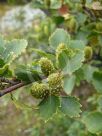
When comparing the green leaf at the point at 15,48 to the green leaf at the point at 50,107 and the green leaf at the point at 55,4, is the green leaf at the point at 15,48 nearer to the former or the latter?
the green leaf at the point at 50,107

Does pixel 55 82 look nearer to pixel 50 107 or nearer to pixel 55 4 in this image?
pixel 50 107

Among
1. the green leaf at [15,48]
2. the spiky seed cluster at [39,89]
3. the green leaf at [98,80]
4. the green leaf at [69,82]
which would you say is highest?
the green leaf at [15,48]

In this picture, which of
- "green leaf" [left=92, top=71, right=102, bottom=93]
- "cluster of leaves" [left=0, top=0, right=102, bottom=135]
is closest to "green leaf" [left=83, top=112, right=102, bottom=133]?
"cluster of leaves" [left=0, top=0, right=102, bottom=135]

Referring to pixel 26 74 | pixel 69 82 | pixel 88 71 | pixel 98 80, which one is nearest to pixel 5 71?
pixel 26 74

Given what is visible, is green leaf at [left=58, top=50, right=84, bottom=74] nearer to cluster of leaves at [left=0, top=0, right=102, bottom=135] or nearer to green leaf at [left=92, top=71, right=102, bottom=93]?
cluster of leaves at [left=0, top=0, right=102, bottom=135]

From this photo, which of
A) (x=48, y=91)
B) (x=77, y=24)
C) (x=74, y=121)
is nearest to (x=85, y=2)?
(x=77, y=24)

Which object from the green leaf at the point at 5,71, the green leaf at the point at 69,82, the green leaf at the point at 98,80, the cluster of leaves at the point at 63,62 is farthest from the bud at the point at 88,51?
the green leaf at the point at 5,71

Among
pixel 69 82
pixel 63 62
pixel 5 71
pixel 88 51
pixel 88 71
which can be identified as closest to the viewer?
pixel 5 71

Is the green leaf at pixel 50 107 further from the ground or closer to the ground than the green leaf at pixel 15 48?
closer to the ground
